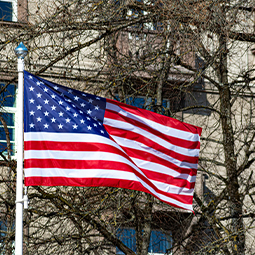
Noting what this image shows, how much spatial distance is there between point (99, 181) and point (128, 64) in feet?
16.2

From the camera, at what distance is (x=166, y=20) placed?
11625 mm

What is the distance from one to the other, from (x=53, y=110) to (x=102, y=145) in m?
0.80

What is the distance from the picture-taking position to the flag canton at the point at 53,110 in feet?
24.3

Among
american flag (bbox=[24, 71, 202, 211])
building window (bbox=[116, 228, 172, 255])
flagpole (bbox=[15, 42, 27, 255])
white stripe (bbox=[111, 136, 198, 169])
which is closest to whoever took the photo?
flagpole (bbox=[15, 42, 27, 255])

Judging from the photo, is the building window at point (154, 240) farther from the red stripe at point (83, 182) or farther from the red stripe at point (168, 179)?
the red stripe at point (83, 182)

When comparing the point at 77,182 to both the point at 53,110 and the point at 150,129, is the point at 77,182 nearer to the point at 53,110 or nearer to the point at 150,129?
the point at 53,110

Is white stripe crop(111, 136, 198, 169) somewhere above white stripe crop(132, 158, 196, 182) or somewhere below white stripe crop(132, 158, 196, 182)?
above

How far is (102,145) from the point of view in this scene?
7703 millimetres

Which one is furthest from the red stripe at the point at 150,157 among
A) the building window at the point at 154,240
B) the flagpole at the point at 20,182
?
the building window at the point at 154,240

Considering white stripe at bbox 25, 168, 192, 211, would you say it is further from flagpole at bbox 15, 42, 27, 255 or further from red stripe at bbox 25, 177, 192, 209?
flagpole at bbox 15, 42, 27, 255

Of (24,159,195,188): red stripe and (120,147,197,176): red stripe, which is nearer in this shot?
(24,159,195,188): red stripe

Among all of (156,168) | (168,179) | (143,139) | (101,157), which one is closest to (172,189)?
(168,179)

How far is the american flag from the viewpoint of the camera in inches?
288

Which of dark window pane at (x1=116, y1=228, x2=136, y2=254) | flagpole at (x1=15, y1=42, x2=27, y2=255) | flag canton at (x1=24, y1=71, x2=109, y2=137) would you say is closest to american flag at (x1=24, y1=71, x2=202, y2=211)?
flag canton at (x1=24, y1=71, x2=109, y2=137)
